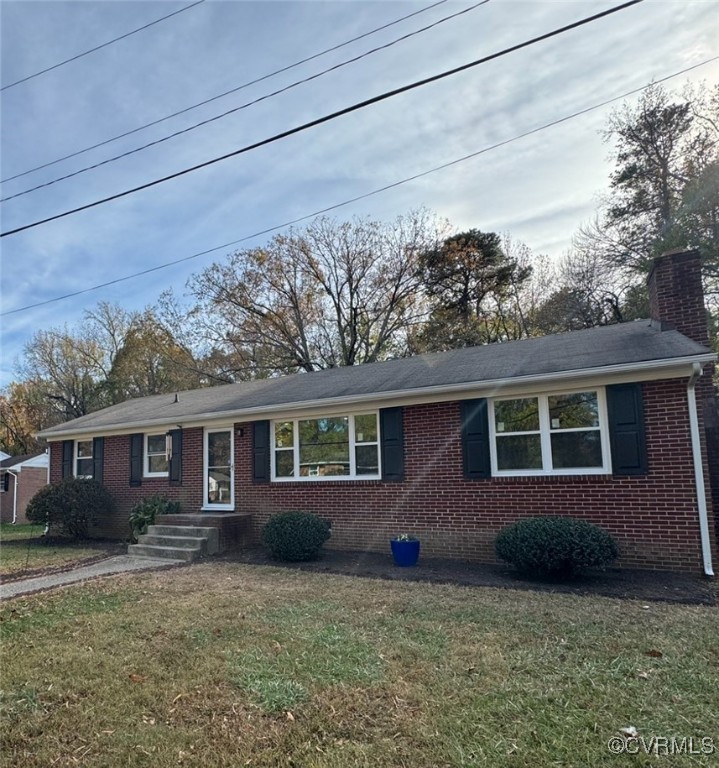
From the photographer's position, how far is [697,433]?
748 cm

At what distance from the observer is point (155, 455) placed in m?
13.3

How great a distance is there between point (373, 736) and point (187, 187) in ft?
24.8

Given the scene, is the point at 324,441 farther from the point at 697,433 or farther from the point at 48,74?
the point at 48,74

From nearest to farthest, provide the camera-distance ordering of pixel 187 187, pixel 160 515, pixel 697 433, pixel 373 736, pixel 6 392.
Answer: pixel 373 736
pixel 697 433
pixel 187 187
pixel 160 515
pixel 6 392

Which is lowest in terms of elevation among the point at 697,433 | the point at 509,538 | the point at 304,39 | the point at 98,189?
the point at 509,538

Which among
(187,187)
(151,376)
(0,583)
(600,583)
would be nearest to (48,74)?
(187,187)

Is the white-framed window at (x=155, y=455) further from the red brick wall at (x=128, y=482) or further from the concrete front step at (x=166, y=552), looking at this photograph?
the concrete front step at (x=166, y=552)

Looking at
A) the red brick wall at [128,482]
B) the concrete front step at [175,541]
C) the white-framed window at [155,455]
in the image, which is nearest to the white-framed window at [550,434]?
the concrete front step at [175,541]

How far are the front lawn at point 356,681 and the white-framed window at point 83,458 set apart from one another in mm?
9072

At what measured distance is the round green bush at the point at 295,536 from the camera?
902 cm

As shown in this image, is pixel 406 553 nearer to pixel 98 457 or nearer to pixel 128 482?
pixel 128 482

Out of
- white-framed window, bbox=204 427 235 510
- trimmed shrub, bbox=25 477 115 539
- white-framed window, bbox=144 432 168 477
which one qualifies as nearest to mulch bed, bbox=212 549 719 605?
white-framed window, bbox=204 427 235 510

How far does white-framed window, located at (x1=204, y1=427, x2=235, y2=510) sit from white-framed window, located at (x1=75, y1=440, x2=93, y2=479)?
4543 millimetres

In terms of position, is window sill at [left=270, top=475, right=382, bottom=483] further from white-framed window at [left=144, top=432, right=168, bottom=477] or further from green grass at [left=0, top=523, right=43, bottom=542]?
green grass at [left=0, top=523, right=43, bottom=542]
